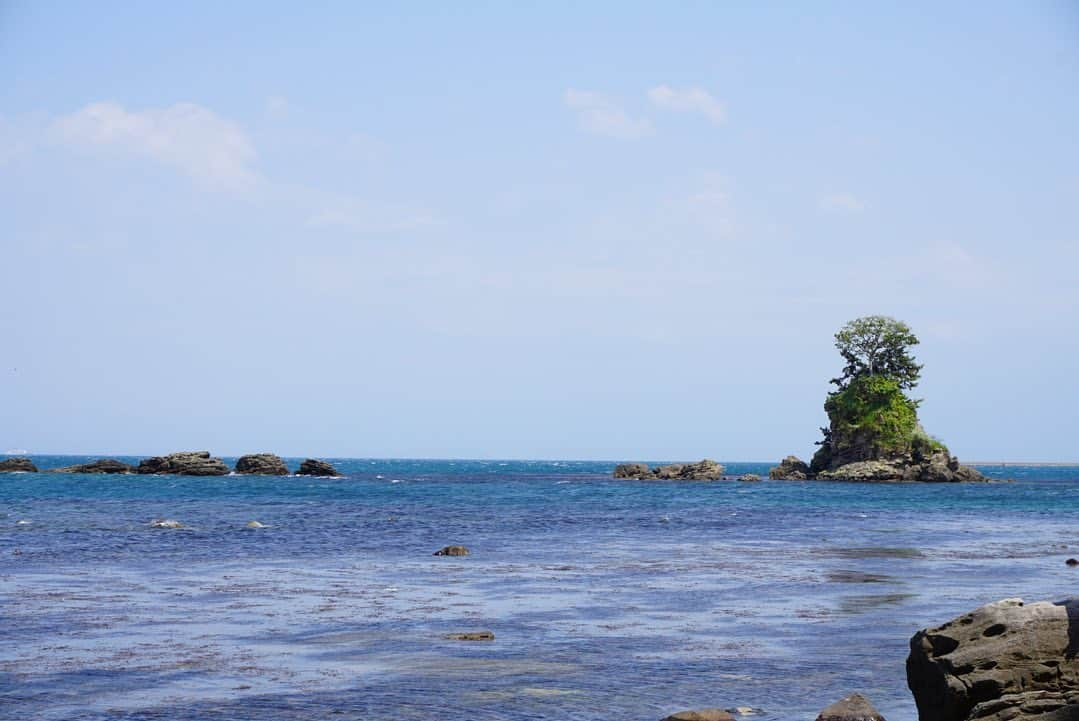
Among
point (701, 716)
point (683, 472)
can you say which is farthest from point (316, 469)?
point (701, 716)

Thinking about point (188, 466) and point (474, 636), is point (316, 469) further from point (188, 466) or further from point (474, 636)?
point (474, 636)

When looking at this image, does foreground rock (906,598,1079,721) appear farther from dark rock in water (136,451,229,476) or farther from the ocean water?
dark rock in water (136,451,229,476)

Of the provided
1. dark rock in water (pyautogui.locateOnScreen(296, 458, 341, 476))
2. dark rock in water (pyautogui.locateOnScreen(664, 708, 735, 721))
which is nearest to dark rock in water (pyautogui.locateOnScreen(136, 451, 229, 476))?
dark rock in water (pyautogui.locateOnScreen(296, 458, 341, 476))

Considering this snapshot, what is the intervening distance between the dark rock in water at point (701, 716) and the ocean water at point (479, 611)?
1029mm

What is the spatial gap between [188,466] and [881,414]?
3219 inches

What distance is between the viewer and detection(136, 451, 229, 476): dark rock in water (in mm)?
133375

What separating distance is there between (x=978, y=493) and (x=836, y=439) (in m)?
26.0

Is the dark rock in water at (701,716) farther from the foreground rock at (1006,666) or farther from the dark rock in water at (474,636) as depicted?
the dark rock in water at (474,636)

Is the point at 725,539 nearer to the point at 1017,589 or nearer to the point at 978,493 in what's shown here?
the point at 1017,589

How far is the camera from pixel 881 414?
123m

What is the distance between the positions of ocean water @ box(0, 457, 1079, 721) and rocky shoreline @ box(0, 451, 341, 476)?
74.6 metres

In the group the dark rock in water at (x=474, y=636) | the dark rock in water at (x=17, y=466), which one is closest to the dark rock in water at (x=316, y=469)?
the dark rock in water at (x=17, y=466)

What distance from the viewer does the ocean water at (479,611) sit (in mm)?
17703

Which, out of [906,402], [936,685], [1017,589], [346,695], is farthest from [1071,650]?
[906,402]
